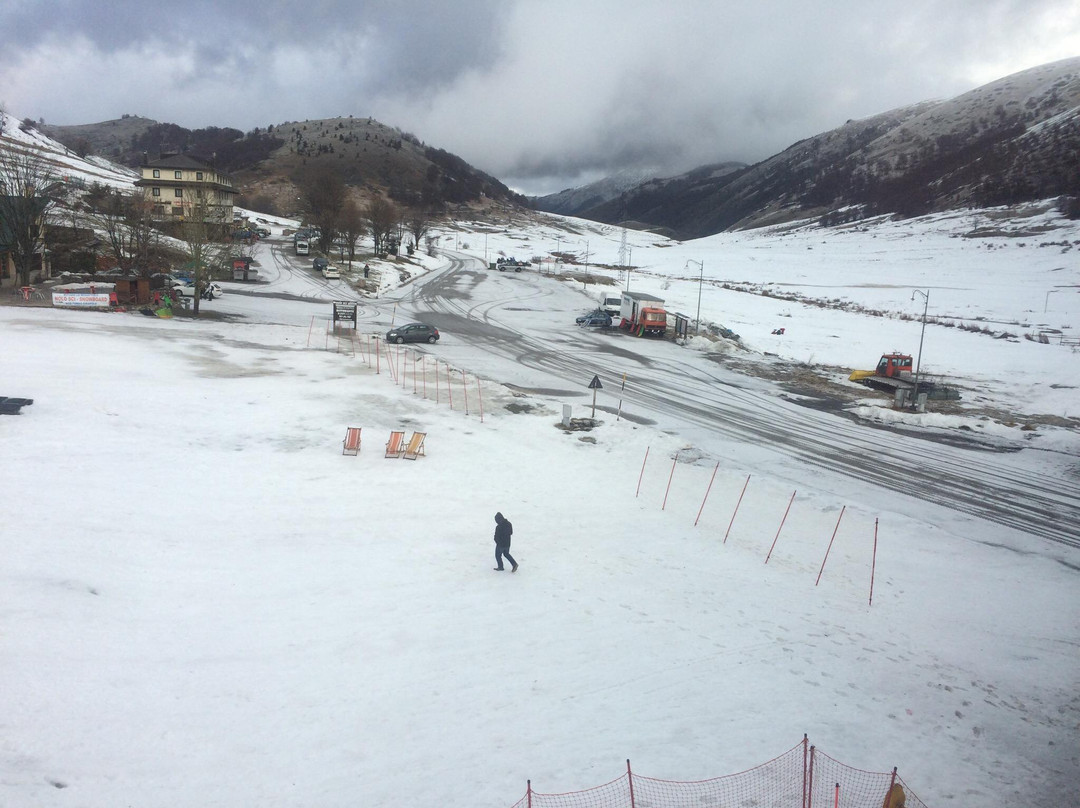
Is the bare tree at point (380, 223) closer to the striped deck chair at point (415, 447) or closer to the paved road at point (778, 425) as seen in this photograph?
the paved road at point (778, 425)

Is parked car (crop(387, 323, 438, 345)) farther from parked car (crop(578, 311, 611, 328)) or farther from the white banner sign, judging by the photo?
the white banner sign

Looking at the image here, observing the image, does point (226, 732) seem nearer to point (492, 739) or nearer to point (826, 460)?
point (492, 739)

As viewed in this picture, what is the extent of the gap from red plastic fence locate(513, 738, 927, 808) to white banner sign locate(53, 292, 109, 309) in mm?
45466

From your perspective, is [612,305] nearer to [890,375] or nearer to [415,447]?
[890,375]

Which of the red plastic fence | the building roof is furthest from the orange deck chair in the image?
the building roof

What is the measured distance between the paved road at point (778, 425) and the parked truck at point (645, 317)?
1.91 meters

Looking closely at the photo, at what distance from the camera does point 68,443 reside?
18078mm

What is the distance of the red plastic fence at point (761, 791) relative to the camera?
26.8ft

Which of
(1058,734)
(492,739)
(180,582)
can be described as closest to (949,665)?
(1058,734)

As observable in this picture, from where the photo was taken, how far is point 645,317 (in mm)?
51312

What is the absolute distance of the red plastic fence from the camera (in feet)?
26.8

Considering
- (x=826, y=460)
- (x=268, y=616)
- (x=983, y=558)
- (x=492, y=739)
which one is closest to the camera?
(x=492, y=739)

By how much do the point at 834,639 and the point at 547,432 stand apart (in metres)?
14.2

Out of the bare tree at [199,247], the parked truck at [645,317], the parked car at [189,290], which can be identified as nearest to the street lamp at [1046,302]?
the parked truck at [645,317]
